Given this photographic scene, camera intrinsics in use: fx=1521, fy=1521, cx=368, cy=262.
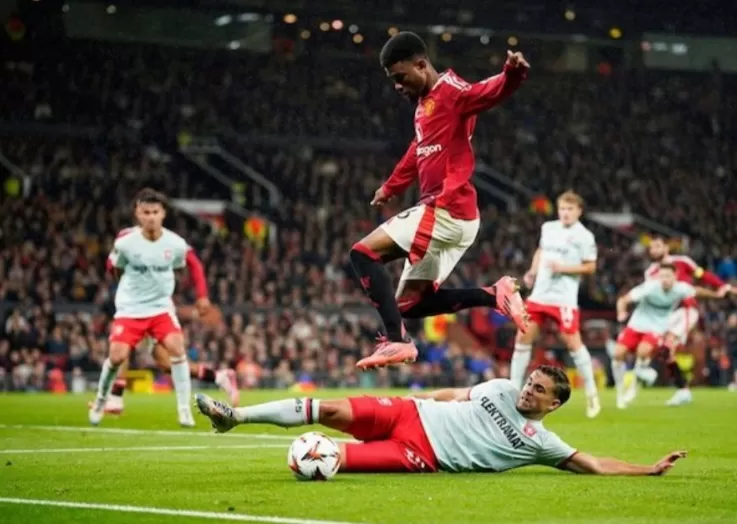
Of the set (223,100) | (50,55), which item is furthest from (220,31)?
(50,55)

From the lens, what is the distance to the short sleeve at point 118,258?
17.2 m

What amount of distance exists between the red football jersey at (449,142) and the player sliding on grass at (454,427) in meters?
1.52

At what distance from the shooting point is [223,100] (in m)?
49.0

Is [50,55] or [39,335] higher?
[50,55]

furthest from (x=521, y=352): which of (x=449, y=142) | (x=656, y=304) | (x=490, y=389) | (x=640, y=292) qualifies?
(x=490, y=389)

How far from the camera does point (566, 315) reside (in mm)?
19141

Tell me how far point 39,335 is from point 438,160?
21.3 meters

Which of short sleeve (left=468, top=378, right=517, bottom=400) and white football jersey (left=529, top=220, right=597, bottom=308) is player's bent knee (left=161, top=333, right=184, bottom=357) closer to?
white football jersey (left=529, top=220, right=597, bottom=308)

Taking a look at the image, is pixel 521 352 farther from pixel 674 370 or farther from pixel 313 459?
pixel 313 459

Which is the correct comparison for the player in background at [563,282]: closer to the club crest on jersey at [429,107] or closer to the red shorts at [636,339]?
the red shorts at [636,339]

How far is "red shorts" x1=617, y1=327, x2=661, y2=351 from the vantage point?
74.3 feet

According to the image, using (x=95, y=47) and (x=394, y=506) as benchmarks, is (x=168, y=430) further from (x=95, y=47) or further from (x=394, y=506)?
(x=95, y=47)

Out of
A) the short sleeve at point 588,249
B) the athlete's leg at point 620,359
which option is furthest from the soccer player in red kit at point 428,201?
the athlete's leg at point 620,359

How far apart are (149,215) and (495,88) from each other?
6.93 m
